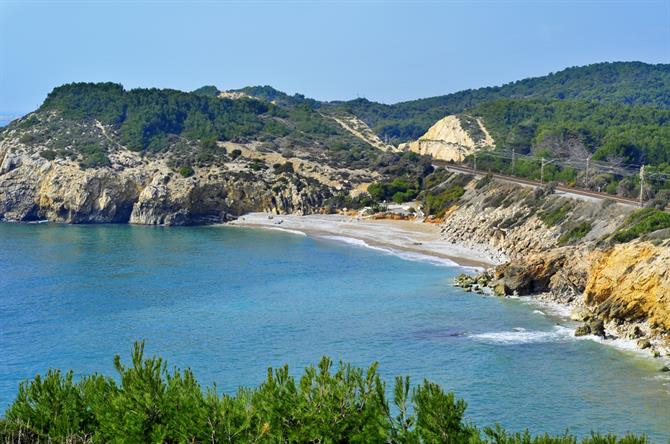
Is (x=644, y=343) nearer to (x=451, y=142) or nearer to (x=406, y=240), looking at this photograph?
(x=406, y=240)

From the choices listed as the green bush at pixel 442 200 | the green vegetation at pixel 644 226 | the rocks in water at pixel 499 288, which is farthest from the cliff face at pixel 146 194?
the green vegetation at pixel 644 226

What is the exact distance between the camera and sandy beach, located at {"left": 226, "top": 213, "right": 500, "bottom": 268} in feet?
203

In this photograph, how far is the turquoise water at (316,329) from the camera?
30.6m

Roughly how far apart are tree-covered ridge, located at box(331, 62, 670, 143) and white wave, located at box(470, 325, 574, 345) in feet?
371

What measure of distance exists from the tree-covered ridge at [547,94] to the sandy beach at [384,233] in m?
69.5

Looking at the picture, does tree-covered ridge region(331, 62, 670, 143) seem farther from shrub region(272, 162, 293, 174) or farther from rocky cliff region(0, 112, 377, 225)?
rocky cliff region(0, 112, 377, 225)

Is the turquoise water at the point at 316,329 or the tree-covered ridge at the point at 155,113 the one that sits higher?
the tree-covered ridge at the point at 155,113

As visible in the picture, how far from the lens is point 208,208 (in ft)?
289

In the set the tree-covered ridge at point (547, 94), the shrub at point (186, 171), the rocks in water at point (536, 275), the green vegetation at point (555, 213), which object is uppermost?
the tree-covered ridge at point (547, 94)

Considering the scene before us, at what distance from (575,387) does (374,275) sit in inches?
989

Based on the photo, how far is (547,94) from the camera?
16725 cm

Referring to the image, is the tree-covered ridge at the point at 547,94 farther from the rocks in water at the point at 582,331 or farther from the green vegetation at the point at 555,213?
the rocks in water at the point at 582,331

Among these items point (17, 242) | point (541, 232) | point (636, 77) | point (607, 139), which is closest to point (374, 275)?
point (541, 232)

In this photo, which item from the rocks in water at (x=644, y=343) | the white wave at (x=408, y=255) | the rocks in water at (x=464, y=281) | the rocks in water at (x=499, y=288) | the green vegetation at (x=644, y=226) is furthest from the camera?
the white wave at (x=408, y=255)
